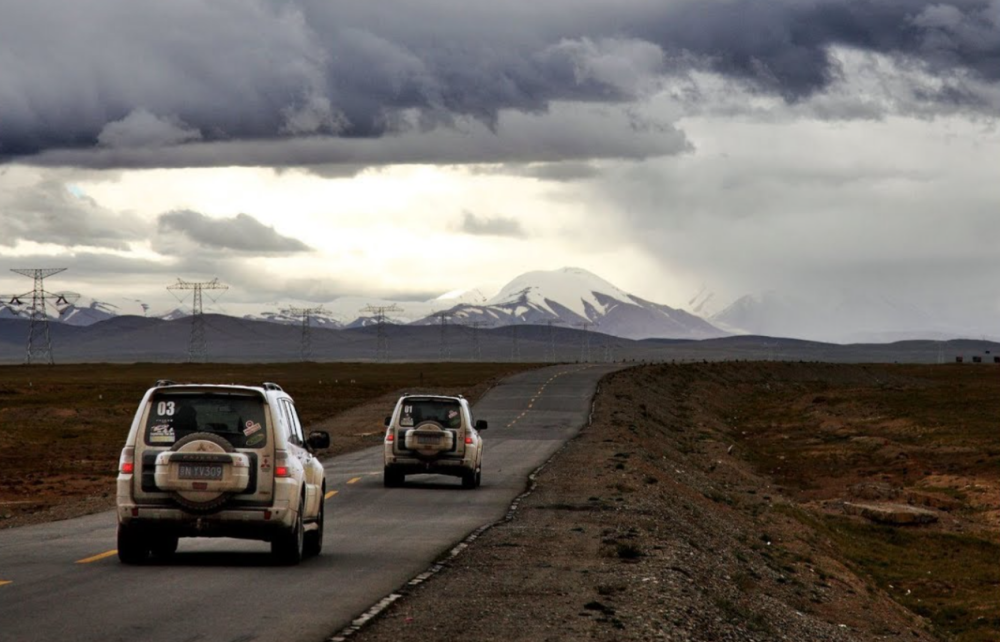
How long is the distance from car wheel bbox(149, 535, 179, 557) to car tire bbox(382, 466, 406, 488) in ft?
49.8

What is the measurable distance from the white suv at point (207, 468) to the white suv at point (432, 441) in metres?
15.8

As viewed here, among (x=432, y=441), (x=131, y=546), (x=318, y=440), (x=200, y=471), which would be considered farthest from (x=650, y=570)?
(x=432, y=441)

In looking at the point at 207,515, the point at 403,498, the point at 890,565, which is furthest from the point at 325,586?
the point at 890,565

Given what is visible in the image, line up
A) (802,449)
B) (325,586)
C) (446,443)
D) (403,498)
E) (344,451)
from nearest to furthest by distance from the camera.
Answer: (325,586)
(403,498)
(446,443)
(344,451)
(802,449)

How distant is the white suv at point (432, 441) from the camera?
112 ft

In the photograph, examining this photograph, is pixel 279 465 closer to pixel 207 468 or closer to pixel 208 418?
pixel 207 468

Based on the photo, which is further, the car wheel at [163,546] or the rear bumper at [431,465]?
the rear bumper at [431,465]

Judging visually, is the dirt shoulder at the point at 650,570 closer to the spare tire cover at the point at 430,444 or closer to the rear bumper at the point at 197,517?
the rear bumper at the point at 197,517

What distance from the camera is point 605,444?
181 ft

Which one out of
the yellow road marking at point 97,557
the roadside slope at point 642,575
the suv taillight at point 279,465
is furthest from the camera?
the yellow road marking at point 97,557

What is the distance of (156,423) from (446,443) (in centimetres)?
1662

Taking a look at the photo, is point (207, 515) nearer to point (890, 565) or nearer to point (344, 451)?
point (890, 565)

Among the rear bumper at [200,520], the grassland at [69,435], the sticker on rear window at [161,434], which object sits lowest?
the grassland at [69,435]

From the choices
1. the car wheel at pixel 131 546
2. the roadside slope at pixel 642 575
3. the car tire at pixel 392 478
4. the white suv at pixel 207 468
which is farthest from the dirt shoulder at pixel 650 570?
the car wheel at pixel 131 546
